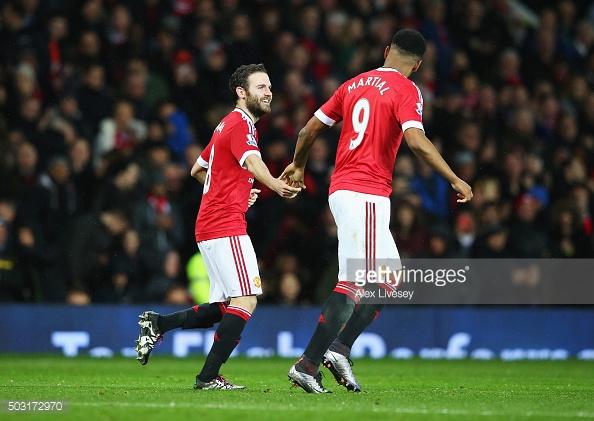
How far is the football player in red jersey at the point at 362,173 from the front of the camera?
24.2ft

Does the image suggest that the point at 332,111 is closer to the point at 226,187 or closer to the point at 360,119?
the point at 360,119

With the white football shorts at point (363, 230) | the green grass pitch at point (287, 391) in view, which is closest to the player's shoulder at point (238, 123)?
the white football shorts at point (363, 230)

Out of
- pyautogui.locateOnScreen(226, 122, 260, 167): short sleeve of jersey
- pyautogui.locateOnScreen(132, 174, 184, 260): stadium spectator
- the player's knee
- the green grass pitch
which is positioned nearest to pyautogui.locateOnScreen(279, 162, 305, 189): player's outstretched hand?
pyautogui.locateOnScreen(226, 122, 260, 167): short sleeve of jersey

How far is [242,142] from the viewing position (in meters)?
7.77

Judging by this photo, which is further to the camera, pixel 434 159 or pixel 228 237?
pixel 228 237

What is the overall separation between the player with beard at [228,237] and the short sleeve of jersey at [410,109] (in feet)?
2.99

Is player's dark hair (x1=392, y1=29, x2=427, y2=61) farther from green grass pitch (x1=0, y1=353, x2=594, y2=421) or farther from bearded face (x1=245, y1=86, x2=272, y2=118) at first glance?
green grass pitch (x1=0, y1=353, x2=594, y2=421)

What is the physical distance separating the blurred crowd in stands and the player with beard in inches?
192

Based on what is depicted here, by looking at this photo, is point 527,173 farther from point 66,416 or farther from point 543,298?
point 66,416

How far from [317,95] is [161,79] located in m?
2.28

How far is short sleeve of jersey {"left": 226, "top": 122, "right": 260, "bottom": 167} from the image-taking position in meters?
7.72

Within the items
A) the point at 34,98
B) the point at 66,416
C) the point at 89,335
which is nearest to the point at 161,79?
the point at 34,98

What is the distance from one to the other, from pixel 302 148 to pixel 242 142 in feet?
1.48

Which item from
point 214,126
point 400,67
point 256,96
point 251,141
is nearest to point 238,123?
point 251,141
